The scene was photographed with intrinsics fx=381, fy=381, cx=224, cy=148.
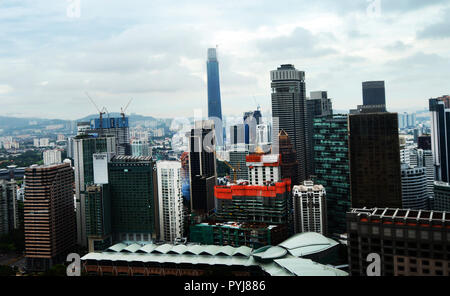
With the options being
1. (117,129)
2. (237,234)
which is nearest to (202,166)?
(117,129)

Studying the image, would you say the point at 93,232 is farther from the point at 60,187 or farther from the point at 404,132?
the point at 404,132

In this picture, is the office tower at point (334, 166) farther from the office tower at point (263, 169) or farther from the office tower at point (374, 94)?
the office tower at point (263, 169)

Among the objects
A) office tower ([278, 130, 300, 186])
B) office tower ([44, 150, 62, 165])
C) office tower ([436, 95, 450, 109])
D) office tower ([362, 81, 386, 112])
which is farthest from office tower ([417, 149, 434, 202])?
office tower ([44, 150, 62, 165])

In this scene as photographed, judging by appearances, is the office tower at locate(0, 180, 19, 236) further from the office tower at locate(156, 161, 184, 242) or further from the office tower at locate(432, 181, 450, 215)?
the office tower at locate(432, 181, 450, 215)

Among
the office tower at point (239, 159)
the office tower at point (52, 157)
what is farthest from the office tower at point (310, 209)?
the office tower at point (52, 157)

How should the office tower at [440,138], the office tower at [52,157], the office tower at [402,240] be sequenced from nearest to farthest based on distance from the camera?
the office tower at [402,240]
the office tower at [52,157]
the office tower at [440,138]

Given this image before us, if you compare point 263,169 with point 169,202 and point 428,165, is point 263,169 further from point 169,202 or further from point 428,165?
point 428,165
